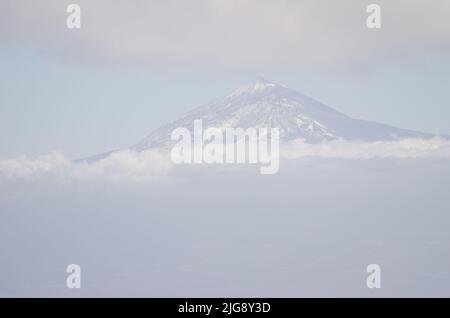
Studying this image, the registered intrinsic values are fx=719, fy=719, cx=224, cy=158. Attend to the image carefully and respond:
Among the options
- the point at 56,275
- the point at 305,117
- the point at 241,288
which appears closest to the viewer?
the point at 56,275

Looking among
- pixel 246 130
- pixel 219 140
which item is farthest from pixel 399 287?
pixel 246 130

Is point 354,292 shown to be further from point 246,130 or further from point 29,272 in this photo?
point 29,272
